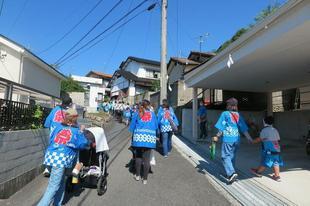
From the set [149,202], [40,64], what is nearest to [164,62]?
[40,64]

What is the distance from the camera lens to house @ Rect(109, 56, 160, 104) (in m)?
→ 43.1

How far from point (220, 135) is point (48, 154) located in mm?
3526

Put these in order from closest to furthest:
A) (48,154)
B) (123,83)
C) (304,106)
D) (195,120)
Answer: (48,154), (195,120), (304,106), (123,83)

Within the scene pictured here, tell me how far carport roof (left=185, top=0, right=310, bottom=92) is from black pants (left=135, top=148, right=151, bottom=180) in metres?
3.36

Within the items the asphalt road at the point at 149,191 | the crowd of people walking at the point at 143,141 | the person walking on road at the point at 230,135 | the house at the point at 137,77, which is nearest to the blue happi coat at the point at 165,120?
the asphalt road at the point at 149,191

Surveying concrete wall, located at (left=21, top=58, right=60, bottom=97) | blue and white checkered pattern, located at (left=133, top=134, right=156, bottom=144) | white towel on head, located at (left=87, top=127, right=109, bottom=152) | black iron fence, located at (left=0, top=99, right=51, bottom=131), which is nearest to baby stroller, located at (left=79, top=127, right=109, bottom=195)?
white towel on head, located at (left=87, top=127, right=109, bottom=152)

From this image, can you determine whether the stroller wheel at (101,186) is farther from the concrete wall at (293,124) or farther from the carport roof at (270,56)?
the concrete wall at (293,124)

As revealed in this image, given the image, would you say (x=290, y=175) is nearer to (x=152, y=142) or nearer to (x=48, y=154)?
(x=152, y=142)

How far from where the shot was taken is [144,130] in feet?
22.3

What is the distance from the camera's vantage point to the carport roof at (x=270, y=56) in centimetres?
546

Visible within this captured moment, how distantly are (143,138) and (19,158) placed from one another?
2522 mm

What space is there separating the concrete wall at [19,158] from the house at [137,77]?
33.4 metres

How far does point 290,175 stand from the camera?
6840 millimetres

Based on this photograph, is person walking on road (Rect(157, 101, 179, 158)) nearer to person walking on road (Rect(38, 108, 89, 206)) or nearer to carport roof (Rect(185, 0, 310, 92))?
carport roof (Rect(185, 0, 310, 92))
